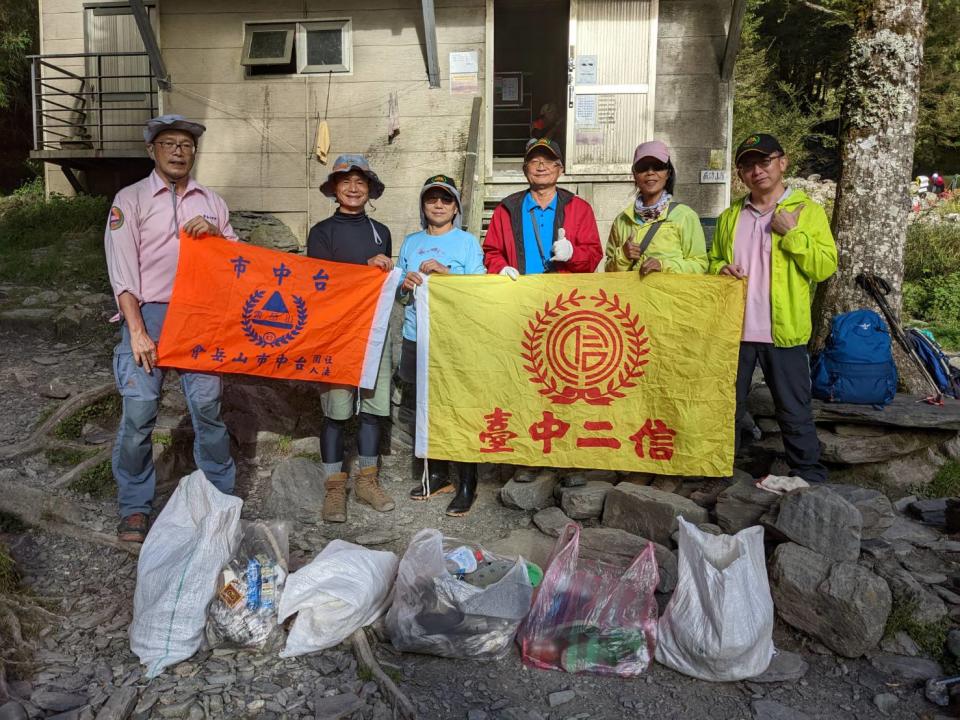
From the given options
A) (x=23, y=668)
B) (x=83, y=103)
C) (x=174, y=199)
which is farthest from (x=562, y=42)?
(x=23, y=668)

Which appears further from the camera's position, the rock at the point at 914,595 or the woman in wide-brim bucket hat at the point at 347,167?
the woman in wide-brim bucket hat at the point at 347,167

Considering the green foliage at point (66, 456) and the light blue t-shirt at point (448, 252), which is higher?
the light blue t-shirt at point (448, 252)

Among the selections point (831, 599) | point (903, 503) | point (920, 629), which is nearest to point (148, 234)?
point (831, 599)

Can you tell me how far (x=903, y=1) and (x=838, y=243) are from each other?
5.19 ft

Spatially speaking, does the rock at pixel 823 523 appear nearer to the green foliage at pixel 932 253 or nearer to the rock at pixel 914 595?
the rock at pixel 914 595

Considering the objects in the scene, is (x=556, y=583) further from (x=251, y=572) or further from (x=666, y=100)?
(x=666, y=100)

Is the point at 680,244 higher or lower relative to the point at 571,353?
higher

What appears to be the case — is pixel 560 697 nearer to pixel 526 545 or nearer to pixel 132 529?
pixel 526 545

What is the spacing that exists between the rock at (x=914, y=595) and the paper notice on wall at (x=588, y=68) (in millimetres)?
6835

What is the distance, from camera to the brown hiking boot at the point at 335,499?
407 centimetres

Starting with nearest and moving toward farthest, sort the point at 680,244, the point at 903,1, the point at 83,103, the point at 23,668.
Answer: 1. the point at 23,668
2. the point at 680,244
3. the point at 903,1
4. the point at 83,103

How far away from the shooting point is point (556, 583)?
2.82 meters

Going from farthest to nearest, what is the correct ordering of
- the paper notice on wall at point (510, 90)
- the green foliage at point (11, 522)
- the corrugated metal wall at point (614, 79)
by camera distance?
the paper notice on wall at point (510, 90)
the corrugated metal wall at point (614, 79)
the green foliage at point (11, 522)

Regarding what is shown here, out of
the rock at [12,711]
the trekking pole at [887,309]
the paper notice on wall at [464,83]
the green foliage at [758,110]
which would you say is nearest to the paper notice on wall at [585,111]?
the paper notice on wall at [464,83]
